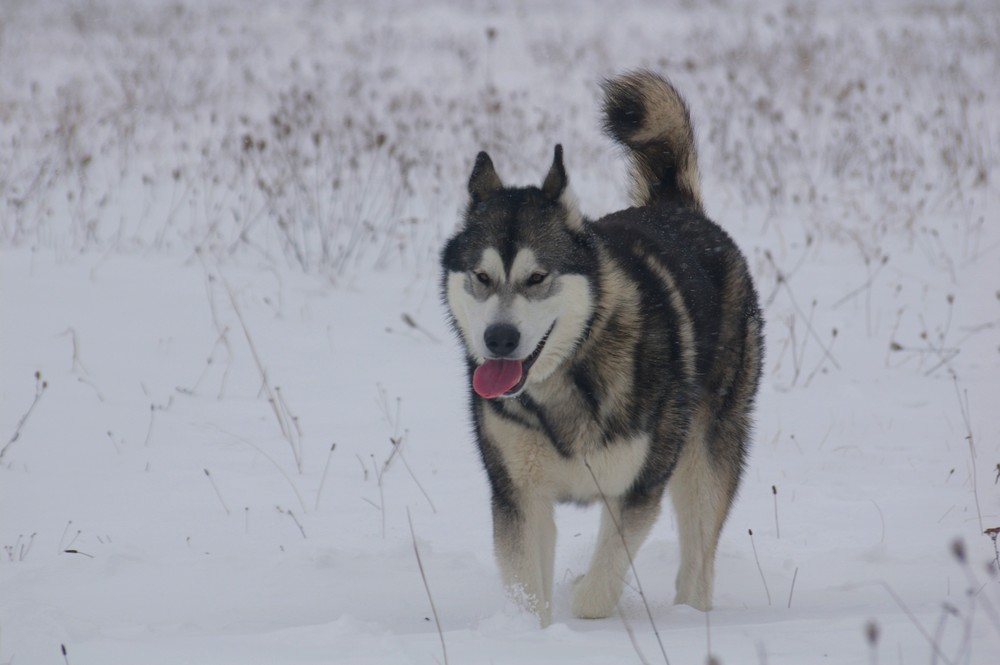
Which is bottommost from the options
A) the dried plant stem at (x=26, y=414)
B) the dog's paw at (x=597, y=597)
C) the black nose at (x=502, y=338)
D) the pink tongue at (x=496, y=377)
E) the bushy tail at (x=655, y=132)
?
the dog's paw at (x=597, y=597)

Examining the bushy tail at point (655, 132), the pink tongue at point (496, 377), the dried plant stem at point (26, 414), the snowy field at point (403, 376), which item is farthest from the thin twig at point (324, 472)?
the bushy tail at point (655, 132)

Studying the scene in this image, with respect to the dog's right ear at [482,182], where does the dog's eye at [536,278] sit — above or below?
below

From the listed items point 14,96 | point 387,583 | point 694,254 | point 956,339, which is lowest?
point 387,583

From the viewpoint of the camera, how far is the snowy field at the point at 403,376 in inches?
115

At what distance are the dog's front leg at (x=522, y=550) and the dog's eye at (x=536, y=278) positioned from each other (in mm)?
612

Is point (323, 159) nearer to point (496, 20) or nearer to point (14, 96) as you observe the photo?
point (14, 96)

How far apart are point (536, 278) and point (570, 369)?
292 millimetres

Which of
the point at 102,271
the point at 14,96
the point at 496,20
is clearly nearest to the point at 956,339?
the point at 102,271

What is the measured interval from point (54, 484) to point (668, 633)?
2.73 metres

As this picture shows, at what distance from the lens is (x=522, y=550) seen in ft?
9.78

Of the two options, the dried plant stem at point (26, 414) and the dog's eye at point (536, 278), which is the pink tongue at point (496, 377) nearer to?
the dog's eye at point (536, 278)

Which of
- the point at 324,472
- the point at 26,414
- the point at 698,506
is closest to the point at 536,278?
the point at 698,506

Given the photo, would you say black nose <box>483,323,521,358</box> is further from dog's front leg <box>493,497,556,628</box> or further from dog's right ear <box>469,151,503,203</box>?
dog's right ear <box>469,151,503,203</box>

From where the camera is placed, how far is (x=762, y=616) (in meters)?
2.85
